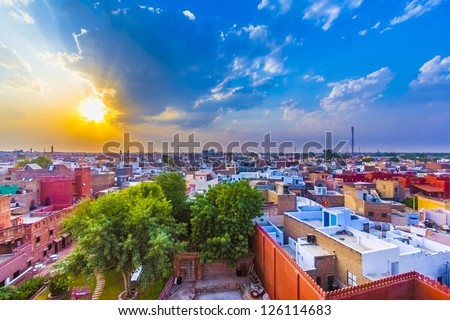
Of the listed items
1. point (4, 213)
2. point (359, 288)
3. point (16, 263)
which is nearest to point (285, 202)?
point (359, 288)

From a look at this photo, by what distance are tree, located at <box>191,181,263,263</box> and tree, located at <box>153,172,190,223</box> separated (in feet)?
10.7

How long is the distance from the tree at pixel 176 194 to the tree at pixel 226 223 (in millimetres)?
3257

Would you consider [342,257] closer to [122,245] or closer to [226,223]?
[226,223]

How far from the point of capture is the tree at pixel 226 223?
9.84 meters

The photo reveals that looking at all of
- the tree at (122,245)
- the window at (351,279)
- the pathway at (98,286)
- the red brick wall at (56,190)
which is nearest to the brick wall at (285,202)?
the window at (351,279)

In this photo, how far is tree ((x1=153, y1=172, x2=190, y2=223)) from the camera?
1405 cm

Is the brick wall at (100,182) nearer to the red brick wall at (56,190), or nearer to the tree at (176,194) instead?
the red brick wall at (56,190)

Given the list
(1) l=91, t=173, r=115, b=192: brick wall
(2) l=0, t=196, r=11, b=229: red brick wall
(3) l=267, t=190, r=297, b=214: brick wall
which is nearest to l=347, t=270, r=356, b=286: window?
(3) l=267, t=190, r=297, b=214: brick wall

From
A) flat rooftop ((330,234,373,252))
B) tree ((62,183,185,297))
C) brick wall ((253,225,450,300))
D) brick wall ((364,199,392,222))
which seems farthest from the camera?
brick wall ((364,199,392,222))

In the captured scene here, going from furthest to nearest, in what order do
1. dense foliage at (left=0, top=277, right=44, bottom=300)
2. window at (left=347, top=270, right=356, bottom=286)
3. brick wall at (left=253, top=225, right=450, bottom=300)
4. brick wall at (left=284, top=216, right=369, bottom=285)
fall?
dense foliage at (left=0, top=277, right=44, bottom=300)
window at (left=347, top=270, right=356, bottom=286)
brick wall at (left=284, top=216, right=369, bottom=285)
brick wall at (left=253, top=225, right=450, bottom=300)

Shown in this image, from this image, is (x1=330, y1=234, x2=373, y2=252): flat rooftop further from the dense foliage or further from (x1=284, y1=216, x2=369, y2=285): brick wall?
the dense foliage
